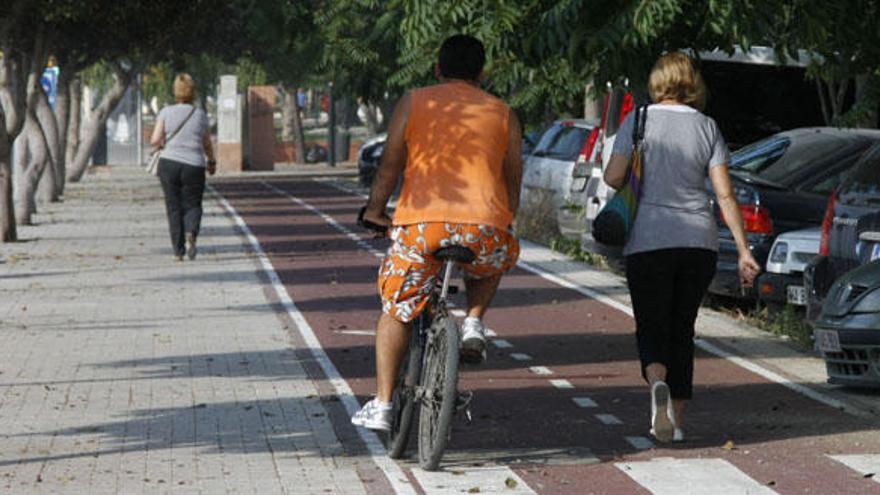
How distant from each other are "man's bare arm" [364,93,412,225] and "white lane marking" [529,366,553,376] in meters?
3.46

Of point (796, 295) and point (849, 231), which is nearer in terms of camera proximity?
point (849, 231)

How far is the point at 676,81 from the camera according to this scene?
1000cm

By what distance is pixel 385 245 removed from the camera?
26156mm

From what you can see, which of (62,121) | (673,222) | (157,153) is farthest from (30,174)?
(673,222)

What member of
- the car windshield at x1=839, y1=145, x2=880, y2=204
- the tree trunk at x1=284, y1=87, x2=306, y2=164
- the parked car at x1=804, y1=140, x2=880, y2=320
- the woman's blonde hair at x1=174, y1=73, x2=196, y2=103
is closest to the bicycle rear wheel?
the parked car at x1=804, y1=140, x2=880, y2=320

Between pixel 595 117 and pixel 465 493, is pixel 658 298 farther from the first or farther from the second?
pixel 595 117

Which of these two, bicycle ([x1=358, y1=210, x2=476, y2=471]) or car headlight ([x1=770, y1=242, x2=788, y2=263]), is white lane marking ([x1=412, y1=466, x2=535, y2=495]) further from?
car headlight ([x1=770, y1=242, x2=788, y2=263])

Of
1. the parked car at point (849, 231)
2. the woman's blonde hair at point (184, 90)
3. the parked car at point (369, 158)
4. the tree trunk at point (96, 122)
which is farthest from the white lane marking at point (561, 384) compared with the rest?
the tree trunk at point (96, 122)

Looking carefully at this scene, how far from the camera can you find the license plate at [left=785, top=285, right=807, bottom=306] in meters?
15.0

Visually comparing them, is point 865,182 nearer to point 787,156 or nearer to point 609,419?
point 609,419

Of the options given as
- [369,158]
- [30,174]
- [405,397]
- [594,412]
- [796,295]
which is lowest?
[369,158]

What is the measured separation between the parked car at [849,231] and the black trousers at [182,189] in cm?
972

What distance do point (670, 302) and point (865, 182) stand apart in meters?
3.30

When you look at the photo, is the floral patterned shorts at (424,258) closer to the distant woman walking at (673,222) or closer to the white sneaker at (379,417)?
the white sneaker at (379,417)
